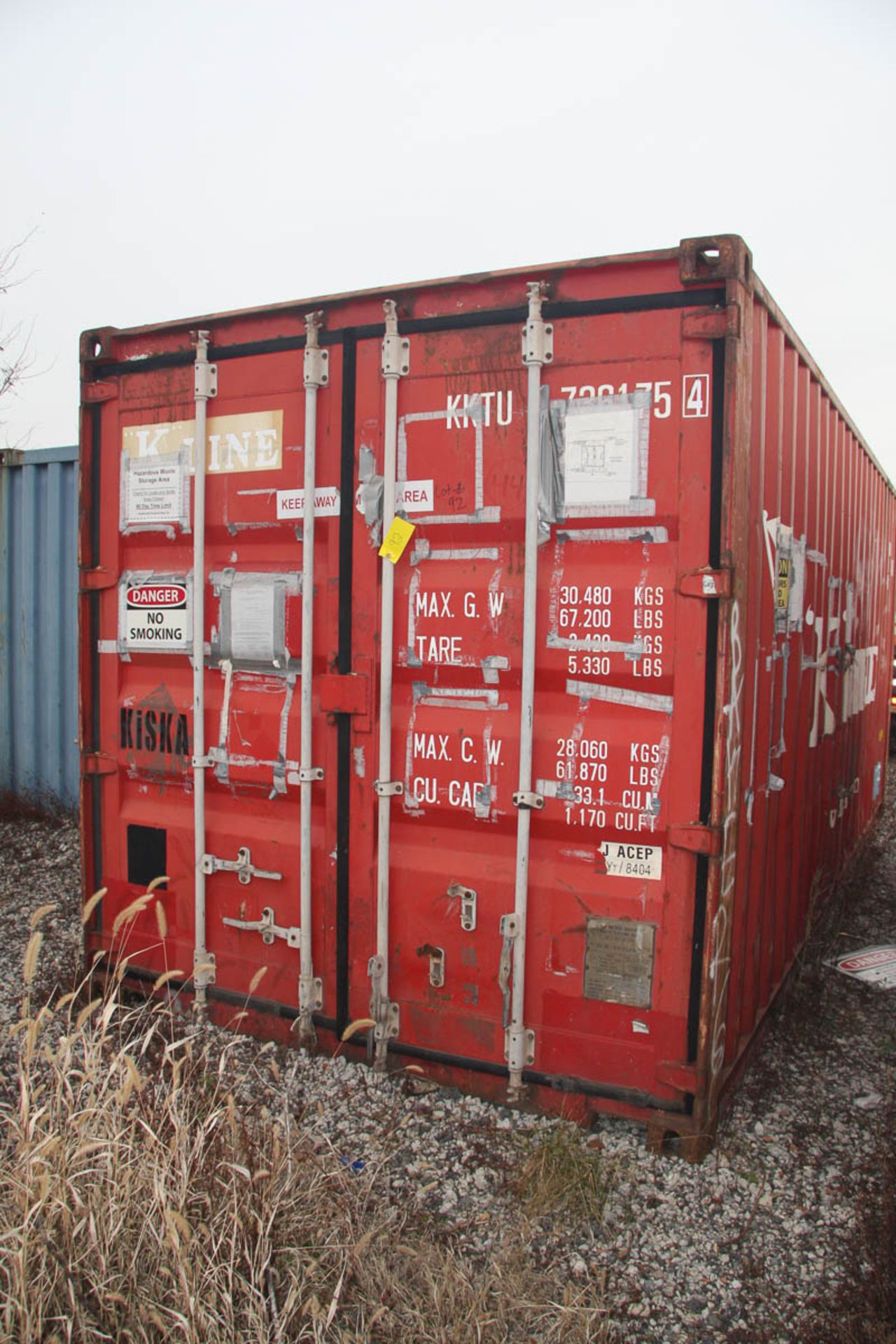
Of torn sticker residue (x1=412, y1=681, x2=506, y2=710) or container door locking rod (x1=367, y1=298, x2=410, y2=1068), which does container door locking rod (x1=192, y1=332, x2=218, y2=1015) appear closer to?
container door locking rod (x1=367, y1=298, x2=410, y2=1068)

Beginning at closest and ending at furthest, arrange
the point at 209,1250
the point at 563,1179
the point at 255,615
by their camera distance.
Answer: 1. the point at 209,1250
2. the point at 563,1179
3. the point at 255,615

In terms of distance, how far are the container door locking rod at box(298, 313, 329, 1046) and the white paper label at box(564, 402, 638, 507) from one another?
1027mm

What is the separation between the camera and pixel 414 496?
3.55m

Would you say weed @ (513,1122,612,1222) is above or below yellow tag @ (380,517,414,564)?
below

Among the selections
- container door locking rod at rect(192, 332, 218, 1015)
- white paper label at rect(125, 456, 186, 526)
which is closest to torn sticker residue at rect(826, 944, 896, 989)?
container door locking rod at rect(192, 332, 218, 1015)

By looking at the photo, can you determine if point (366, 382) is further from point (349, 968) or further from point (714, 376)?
point (349, 968)

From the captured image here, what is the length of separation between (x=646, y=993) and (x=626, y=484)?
179 cm

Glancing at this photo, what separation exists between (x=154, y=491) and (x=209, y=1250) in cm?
291

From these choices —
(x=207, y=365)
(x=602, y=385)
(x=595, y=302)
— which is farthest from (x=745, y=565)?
(x=207, y=365)

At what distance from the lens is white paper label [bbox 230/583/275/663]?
3.83m

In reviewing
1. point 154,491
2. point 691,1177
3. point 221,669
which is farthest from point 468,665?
point 691,1177

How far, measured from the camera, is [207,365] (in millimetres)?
3906

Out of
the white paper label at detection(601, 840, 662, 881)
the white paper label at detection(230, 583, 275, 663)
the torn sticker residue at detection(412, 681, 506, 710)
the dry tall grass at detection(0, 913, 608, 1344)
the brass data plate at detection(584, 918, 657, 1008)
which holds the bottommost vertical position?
the dry tall grass at detection(0, 913, 608, 1344)

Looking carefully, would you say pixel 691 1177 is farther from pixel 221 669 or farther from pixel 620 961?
pixel 221 669
